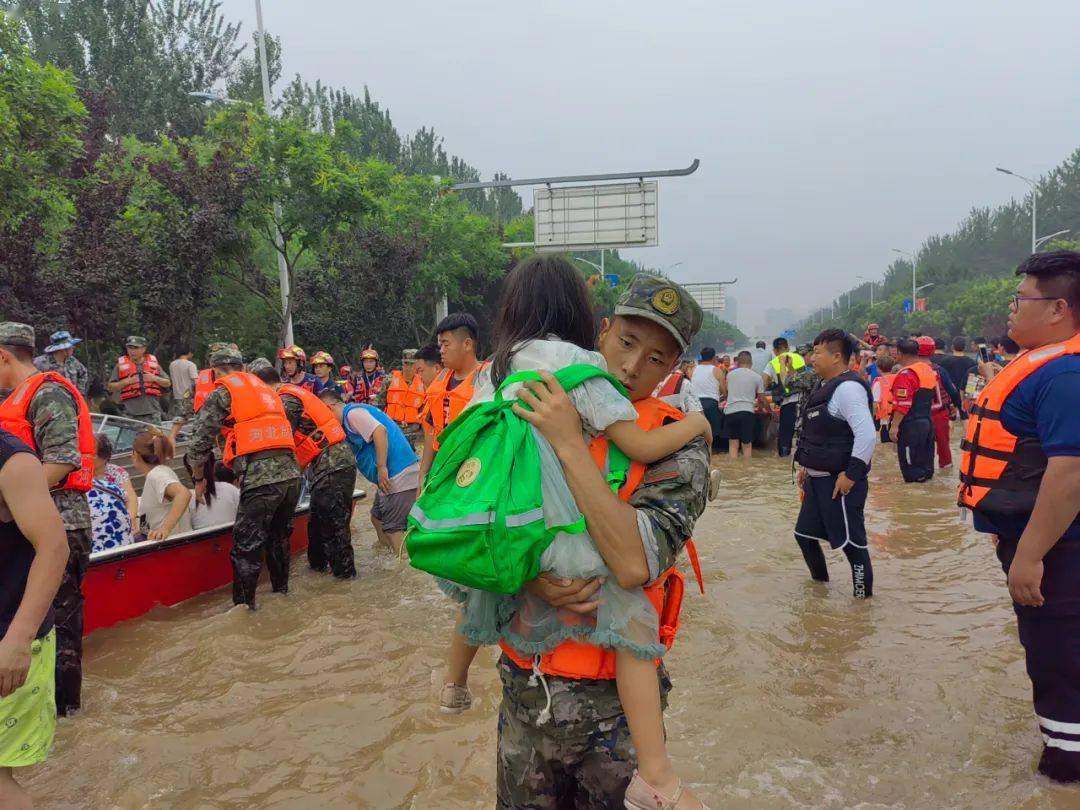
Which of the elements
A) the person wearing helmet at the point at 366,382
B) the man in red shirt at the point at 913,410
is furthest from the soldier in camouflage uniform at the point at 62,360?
the man in red shirt at the point at 913,410

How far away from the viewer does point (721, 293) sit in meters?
58.3

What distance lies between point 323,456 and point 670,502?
16.5 ft

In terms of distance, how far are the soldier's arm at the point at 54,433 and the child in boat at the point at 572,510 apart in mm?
2706

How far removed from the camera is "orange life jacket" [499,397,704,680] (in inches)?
68.0

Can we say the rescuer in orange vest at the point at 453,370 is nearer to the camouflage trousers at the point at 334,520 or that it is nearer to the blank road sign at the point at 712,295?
the camouflage trousers at the point at 334,520

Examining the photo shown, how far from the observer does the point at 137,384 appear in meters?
11.7

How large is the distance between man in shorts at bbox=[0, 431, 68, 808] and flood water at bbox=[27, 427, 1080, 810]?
1144 millimetres

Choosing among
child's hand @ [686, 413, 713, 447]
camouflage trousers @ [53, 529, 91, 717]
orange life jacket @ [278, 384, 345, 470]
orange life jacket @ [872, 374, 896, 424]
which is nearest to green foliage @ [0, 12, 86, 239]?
orange life jacket @ [278, 384, 345, 470]

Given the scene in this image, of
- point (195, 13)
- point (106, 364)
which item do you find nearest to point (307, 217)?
point (106, 364)

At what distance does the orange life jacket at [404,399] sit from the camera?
9.12 metres

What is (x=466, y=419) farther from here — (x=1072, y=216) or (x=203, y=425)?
(x=1072, y=216)

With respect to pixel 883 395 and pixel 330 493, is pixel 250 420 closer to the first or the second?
pixel 330 493

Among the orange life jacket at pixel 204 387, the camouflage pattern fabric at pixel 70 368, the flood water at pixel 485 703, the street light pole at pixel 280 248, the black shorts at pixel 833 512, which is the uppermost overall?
the street light pole at pixel 280 248

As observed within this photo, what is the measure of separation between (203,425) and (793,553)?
207 inches
